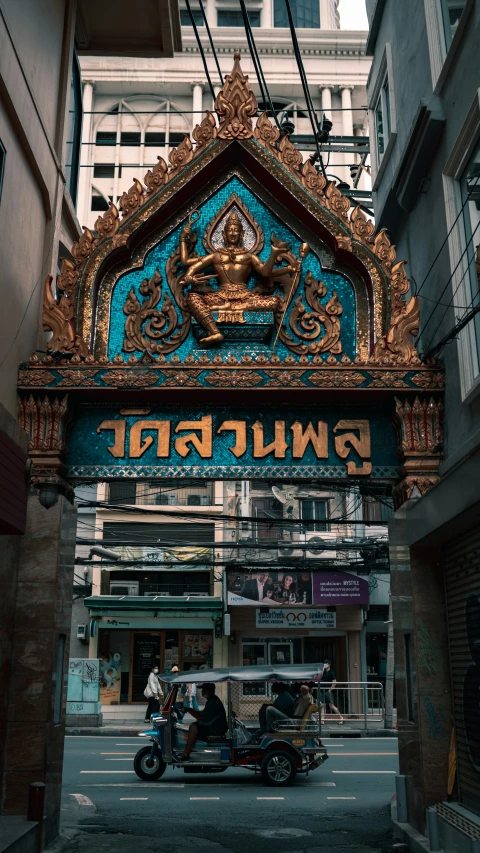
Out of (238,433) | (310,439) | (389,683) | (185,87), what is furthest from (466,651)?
(185,87)

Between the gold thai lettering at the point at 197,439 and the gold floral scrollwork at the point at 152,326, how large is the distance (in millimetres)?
1054

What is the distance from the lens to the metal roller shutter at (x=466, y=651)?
8.52 meters

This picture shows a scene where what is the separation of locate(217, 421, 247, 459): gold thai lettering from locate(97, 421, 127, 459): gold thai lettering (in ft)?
3.94

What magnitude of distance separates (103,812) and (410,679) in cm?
543

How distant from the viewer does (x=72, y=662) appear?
27.0 meters

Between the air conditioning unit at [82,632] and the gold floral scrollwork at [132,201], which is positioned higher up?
the gold floral scrollwork at [132,201]


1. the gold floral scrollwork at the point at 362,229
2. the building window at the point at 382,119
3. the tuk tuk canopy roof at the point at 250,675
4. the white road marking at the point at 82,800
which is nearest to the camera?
the gold floral scrollwork at the point at 362,229

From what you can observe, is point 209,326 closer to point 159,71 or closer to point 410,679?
point 410,679

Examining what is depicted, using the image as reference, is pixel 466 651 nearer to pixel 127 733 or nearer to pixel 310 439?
pixel 310 439

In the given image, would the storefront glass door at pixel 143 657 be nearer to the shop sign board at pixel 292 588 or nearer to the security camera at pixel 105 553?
the security camera at pixel 105 553

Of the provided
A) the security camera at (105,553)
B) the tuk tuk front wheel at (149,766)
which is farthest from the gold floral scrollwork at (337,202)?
the security camera at (105,553)

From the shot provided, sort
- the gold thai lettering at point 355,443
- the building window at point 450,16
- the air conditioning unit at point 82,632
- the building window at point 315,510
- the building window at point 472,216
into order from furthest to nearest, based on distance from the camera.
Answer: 1. the building window at point 315,510
2. the air conditioning unit at point 82,632
3. the building window at point 450,16
4. the gold thai lettering at point 355,443
5. the building window at point 472,216

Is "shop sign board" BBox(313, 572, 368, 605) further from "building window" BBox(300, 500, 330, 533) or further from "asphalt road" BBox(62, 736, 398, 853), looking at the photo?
"asphalt road" BBox(62, 736, 398, 853)

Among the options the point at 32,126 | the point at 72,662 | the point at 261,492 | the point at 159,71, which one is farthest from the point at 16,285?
the point at 159,71
